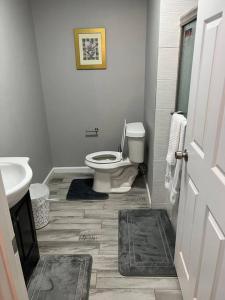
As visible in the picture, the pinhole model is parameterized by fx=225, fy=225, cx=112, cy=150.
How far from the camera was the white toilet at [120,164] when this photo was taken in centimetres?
256

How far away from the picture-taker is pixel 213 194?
3.09ft

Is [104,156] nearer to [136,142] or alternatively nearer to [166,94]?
[136,142]

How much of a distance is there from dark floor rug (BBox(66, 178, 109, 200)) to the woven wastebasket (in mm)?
500

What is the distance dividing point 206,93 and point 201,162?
323mm

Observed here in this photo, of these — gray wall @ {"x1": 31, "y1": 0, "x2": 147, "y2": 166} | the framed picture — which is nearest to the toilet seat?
gray wall @ {"x1": 31, "y1": 0, "x2": 147, "y2": 166}

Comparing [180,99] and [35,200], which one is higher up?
[180,99]

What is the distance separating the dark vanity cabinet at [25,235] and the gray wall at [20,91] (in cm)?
58

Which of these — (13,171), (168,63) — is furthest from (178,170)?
(13,171)

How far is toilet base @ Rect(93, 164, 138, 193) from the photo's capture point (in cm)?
274

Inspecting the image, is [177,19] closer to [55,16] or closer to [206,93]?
[206,93]

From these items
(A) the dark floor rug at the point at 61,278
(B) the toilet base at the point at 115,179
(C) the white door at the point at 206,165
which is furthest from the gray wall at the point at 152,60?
(A) the dark floor rug at the point at 61,278

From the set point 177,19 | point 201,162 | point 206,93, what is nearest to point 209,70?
point 206,93

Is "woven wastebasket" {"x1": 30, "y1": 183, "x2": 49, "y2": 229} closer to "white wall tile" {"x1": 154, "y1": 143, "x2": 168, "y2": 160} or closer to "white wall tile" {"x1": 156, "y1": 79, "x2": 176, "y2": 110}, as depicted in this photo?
"white wall tile" {"x1": 154, "y1": 143, "x2": 168, "y2": 160}

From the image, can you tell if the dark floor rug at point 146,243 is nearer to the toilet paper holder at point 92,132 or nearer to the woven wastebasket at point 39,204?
the woven wastebasket at point 39,204
